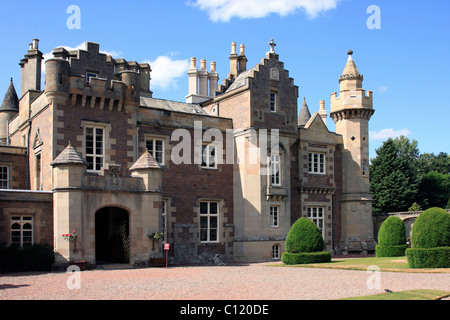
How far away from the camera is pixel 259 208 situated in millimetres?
32875

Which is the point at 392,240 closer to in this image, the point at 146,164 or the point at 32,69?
the point at 146,164

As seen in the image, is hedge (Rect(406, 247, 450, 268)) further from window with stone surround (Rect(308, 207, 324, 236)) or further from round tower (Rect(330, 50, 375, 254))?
round tower (Rect(330, 50, 375, 254))

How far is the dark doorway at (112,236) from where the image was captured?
27.7 metres

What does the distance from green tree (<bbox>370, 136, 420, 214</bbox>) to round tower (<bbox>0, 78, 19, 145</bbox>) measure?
38.1m

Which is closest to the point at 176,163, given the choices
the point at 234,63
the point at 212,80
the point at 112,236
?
the point at 112,236

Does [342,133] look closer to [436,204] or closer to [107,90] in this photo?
[107,90]

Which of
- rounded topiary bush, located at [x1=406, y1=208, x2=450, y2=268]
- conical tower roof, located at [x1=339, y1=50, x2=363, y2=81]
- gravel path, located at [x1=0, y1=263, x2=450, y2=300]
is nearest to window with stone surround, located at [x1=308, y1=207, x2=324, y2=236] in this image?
conical tower roof, located at [x1=339, y1=50, x2=363, y2=81]

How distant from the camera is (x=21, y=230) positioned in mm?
25266

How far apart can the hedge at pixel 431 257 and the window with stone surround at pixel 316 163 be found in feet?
50.0

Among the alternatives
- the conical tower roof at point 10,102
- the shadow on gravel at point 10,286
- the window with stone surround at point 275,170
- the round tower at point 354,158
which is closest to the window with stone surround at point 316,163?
the round tower at point 354,158

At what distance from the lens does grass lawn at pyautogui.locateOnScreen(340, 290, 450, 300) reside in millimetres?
13664

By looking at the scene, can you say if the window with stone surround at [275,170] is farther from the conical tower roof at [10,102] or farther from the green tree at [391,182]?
the green tree at [391,182]
